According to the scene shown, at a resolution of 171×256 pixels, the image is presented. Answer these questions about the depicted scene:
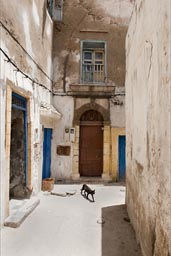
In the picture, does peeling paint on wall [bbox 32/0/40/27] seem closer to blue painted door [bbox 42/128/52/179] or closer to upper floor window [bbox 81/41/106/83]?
upper floor window [bbox 81/41/106/83]

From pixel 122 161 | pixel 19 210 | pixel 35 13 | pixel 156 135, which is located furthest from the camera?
pixel 122 161

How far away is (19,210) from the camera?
645 cm

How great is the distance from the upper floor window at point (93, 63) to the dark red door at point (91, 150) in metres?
2.47

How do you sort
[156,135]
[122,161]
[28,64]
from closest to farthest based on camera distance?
1. [156,135]
2. [28,64]
3. [122,161]

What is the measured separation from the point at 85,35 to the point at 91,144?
5.54m

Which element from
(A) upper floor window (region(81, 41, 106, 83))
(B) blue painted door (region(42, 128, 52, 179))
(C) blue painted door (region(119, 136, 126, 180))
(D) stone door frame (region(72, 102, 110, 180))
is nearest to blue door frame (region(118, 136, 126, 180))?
(C) blue painted door (region(119, 136, 126, 180))

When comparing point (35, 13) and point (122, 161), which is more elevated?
point (35, 13)

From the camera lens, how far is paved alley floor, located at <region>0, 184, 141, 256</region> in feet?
15.2

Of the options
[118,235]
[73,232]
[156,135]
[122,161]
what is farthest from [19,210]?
[122,161]

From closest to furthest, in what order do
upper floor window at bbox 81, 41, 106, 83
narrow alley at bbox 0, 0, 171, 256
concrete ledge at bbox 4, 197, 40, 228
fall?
narrow alley at bbox 0, 0, 171, 256
concrete ledge at bbox 4, 197, 40, 228
upper floor window at bbox 81, 41, 106, 83

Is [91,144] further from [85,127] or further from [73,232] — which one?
[73,232]

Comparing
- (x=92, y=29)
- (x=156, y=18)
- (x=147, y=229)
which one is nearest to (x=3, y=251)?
(x=147, y=229)

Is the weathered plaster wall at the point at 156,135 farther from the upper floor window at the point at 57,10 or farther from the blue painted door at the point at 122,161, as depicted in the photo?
the upper floor window at the point at 57,10

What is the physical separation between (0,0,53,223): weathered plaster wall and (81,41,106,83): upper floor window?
2.02 metres
